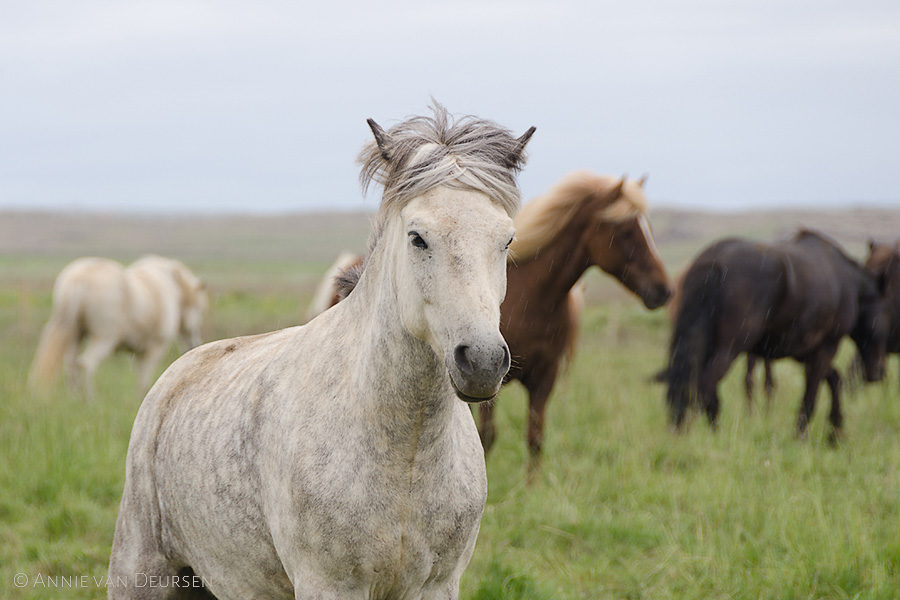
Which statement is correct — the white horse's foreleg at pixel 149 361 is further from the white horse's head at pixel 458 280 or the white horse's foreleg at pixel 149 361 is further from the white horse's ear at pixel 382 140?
the white horse's head at pixel 458 280

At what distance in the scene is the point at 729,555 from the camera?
3943 mm

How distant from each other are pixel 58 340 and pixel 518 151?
8849mm

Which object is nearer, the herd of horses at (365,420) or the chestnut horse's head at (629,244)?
the herd of horses at (365,420)

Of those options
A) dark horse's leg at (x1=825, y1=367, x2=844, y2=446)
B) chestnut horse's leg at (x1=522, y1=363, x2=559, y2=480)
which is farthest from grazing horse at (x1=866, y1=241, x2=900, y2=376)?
chestnut horse's leg at (x1=522, y1=363, x2=559, y2=480)

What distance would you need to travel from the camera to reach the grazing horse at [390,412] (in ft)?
6.27

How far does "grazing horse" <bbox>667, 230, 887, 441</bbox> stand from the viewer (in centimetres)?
747

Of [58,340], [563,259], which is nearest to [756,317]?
[563,259]

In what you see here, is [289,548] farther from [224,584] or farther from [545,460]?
[545,460]

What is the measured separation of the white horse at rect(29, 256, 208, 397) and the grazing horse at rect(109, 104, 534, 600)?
707 centimetres

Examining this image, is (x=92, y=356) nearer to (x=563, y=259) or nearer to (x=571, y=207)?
(x=563, y=259)

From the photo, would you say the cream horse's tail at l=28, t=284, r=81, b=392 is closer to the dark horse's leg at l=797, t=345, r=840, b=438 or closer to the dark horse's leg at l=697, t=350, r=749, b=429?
the dark horse's leg at l=697, t=350, r=749, b=429

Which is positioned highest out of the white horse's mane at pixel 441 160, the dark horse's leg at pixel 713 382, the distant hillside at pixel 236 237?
the white horse's mane at pixel 441 160

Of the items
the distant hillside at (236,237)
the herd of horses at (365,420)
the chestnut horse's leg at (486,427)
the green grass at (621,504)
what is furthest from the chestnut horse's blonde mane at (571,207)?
the distant hillside at (236,237)

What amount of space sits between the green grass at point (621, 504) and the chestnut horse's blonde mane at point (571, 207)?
1833 millimetres
